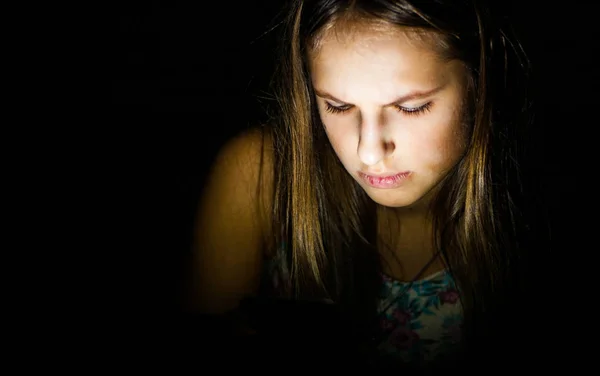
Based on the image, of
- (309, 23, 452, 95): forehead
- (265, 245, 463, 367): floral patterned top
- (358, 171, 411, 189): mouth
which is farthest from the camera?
(265, 245, 463, 367): floral patterned top

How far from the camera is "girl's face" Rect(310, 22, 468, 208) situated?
0.66 m

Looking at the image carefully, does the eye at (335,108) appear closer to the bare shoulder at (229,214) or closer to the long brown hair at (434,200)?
the long brown hair at (434,200)

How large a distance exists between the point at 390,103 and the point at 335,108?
0.33 feet

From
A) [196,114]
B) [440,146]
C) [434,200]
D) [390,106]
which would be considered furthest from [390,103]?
[196,114]

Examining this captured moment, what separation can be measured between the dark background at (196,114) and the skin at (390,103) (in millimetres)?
279

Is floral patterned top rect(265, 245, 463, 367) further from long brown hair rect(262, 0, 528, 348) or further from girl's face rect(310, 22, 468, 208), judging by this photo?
girl's face rect(310, 22, 468, 208)

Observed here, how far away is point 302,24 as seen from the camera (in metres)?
0.73

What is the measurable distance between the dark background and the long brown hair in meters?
0.15

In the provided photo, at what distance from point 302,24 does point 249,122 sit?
12.3 inches

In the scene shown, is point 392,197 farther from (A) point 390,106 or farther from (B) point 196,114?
(B) point 196,114

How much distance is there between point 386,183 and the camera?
78cm

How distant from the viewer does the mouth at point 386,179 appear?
0.77m

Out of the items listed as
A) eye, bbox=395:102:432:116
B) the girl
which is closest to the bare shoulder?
the girl

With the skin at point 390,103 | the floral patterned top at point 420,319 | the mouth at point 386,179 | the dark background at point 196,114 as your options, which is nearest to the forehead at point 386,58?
the skin at point 390,103
